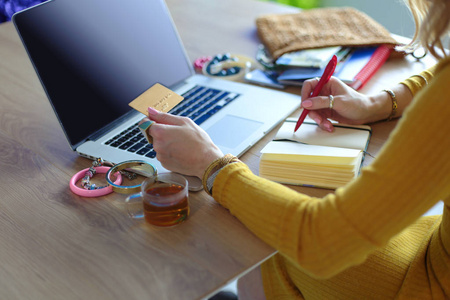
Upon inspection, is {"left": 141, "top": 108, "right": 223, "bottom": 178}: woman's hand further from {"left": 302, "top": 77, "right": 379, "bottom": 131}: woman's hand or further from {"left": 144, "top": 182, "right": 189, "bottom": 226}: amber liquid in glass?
{"left": 302, "top": 77, "right": 379, "bottom": 131}: woman's hand

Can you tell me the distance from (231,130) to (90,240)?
1.46 feet

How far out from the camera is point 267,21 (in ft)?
5.36

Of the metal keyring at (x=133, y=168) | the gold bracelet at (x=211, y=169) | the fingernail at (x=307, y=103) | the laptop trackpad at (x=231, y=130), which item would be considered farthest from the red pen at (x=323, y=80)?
the metal keyring at (x=133, y=168)

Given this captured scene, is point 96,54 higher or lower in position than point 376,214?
higher

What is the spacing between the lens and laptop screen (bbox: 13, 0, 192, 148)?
3.27ft

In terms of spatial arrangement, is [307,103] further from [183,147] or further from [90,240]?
[90,240]

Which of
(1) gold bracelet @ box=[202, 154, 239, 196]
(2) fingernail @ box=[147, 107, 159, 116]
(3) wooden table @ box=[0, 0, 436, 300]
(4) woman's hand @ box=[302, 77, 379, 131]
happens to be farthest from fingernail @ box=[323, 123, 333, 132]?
(2) fingernail @ box=[147, 107, 159, 116]

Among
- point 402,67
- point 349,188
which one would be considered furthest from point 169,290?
point 402,67

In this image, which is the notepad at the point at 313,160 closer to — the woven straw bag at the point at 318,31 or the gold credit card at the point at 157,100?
the gold credit card at the point at 157,100

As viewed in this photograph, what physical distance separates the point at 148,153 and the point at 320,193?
0.39 m

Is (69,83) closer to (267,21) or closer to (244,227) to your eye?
(244,227)

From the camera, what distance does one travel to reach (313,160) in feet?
2.98


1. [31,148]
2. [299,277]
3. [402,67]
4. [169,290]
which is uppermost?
[31,148]

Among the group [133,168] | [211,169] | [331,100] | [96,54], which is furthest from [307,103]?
[96,54]
